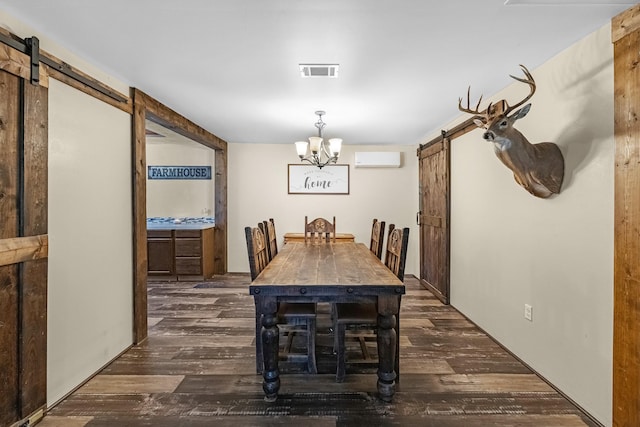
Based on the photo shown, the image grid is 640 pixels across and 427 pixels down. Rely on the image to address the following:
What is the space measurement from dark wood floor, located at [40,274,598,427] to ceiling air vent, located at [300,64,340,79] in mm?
2074

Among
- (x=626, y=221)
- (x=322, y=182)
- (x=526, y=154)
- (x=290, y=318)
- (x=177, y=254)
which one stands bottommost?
A: (x=290, y=318)

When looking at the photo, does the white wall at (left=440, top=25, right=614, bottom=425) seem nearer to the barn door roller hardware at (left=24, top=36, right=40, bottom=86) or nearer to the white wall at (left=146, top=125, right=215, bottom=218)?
the barn door roller hardware at (left=24, top=36, right=40, bottom=86)

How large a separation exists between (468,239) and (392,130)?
5.66ft

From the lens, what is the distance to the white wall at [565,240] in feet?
5.81

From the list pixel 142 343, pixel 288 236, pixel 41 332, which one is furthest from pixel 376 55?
pixel 288 236

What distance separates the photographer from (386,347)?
197 centimetres

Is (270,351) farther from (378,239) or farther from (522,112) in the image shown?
(522,112)

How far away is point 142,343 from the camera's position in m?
2.79

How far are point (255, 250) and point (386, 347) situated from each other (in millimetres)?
1090

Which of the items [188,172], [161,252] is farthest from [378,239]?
[188,172]

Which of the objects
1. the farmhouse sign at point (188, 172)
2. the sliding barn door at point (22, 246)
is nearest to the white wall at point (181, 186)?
the farmhouse sign at point (188, 172)

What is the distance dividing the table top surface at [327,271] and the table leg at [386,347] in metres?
0.10

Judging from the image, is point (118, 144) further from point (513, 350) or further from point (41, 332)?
point (513, 350)

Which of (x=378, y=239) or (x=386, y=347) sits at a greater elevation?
(x=378, y=239)
